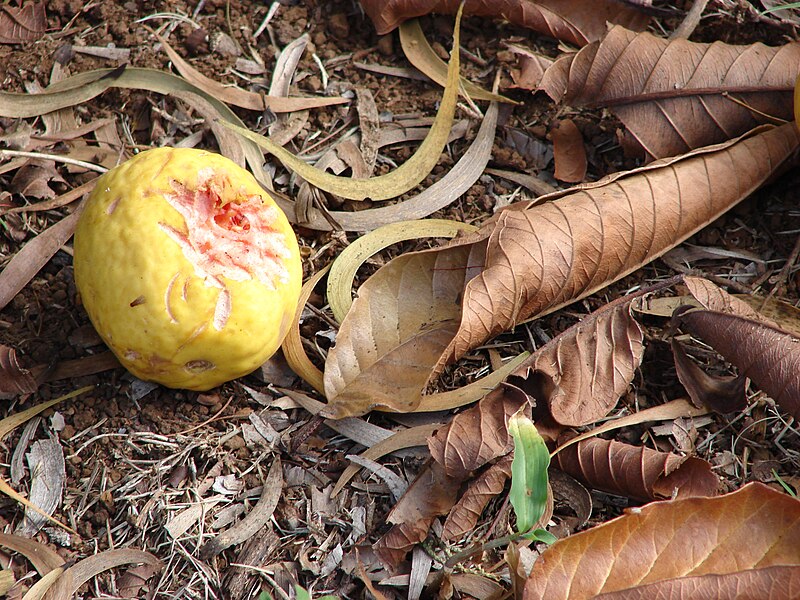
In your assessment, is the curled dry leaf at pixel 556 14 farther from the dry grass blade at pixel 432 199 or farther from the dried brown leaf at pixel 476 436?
the dried brown leaf at pixel 476 436

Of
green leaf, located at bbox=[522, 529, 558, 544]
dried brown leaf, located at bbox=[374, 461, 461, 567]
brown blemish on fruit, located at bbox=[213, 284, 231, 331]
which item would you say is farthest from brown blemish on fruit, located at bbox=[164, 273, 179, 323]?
green leaf, located at bbox=[522, 529, 558, 544]

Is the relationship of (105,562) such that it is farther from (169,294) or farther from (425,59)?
(425,59)

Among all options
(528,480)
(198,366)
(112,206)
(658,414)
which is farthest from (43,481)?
(658,414)

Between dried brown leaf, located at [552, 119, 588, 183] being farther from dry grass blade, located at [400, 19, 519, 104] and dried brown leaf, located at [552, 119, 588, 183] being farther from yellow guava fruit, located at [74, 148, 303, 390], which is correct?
yellow guava fruit, located at [74, 148, 303, 390]

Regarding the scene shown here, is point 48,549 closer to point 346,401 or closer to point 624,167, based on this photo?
point 346,401

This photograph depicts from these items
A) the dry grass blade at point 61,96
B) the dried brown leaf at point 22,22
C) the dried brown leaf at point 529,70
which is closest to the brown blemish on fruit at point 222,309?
the dry grass blade at point 61,96
